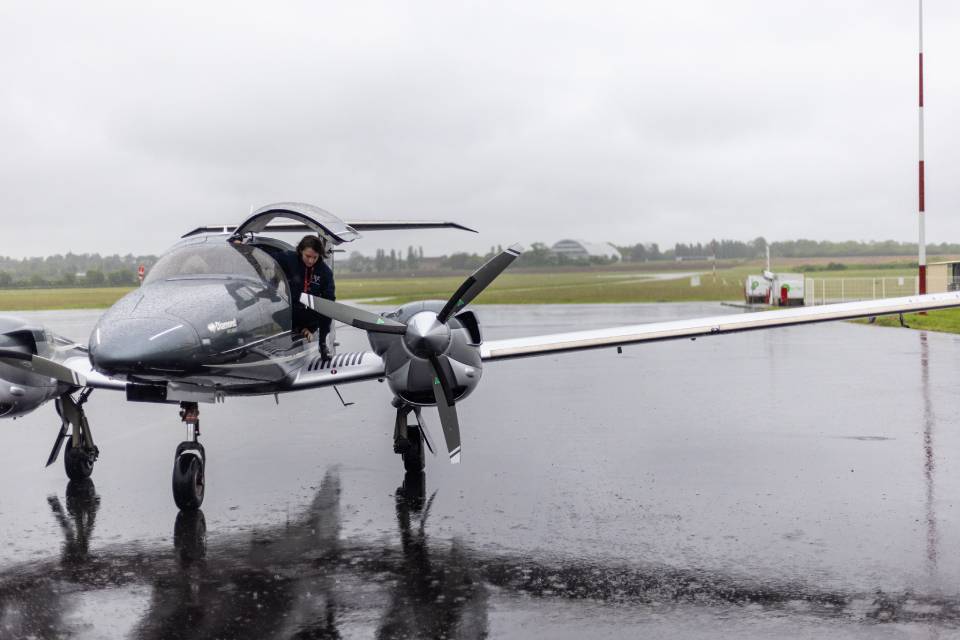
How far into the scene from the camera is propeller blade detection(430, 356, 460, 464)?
9.45 metres

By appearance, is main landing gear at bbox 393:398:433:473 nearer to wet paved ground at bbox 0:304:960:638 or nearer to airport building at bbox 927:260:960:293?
wet paved ground at bbox 0:304:960:638

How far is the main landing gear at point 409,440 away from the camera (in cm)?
1062

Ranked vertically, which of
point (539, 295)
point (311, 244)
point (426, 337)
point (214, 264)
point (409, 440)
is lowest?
point (539, 295)

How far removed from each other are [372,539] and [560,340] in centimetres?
363

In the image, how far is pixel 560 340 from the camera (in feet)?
34.7

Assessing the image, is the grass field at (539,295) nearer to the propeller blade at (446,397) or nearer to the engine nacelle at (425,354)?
the engine nacelle at (425,354)

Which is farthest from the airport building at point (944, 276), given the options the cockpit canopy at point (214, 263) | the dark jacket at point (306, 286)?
the cockpit canopy at point (214, 263)

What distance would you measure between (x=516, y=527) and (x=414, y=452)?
2711mm

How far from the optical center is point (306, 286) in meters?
10.7

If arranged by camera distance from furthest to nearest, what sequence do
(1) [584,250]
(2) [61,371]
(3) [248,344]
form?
(1) [584,250] → (2) [61,371] → (3) [248,344]

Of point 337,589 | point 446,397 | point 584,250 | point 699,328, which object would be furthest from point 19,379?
point 584,250

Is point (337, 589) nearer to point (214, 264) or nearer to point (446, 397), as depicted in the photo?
point (446, 397)

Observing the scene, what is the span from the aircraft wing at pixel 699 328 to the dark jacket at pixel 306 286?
2.04 m

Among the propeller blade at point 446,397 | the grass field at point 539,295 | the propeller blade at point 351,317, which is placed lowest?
the grass field at point 539,295
